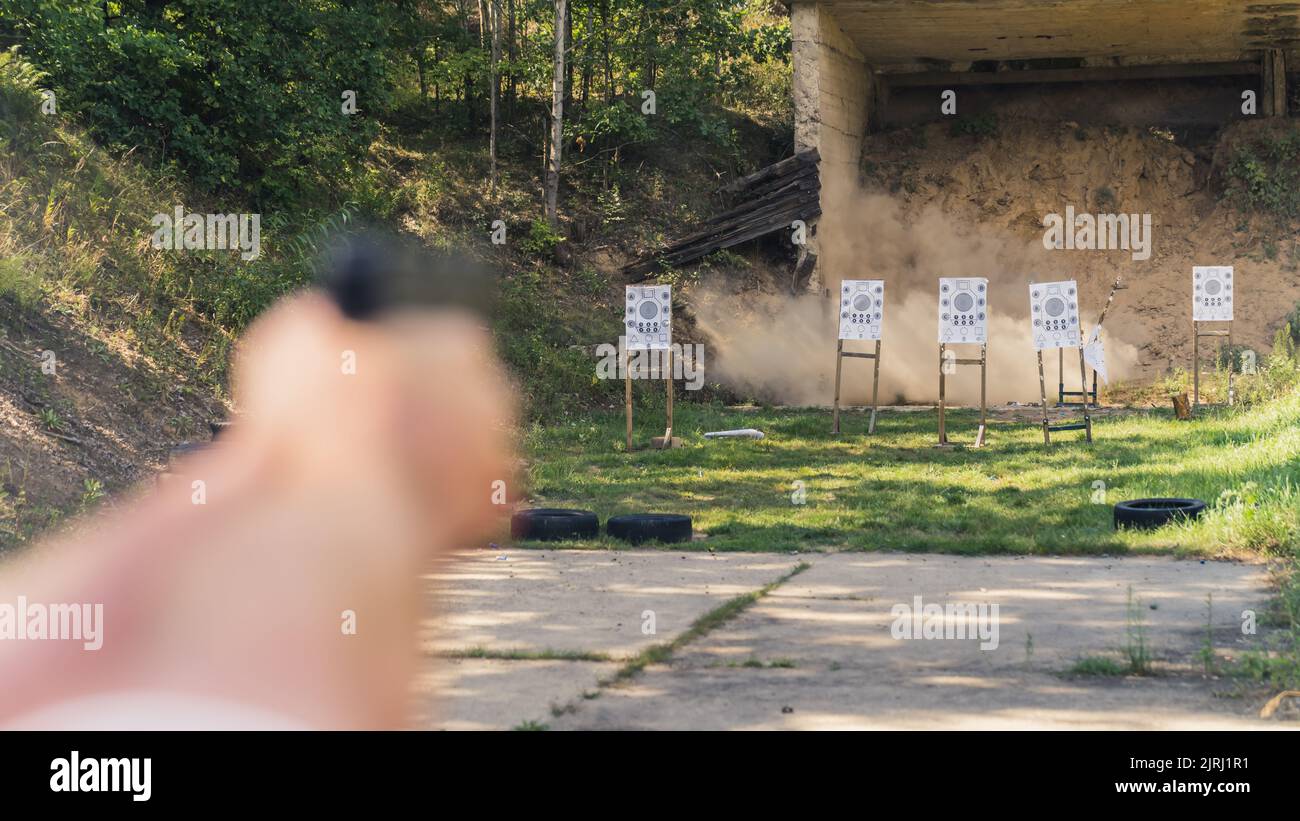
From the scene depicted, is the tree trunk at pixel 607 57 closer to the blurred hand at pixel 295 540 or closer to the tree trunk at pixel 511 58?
the tree trunk at pixel 511 58

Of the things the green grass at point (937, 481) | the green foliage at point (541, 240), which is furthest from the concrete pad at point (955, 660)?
the green foliage at point (541, 240)

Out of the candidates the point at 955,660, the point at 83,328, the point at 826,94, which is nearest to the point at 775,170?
the point at 826,94

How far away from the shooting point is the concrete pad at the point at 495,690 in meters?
4.84

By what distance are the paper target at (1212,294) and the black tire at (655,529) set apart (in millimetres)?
13879

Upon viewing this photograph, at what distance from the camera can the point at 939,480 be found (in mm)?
12469

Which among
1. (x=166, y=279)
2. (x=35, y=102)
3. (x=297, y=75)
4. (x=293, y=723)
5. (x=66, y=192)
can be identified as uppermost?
(x=297, y=75)

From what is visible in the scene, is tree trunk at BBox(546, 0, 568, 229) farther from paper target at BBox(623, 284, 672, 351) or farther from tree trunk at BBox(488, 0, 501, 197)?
paper target at BBox(623, 284, 672, 351)

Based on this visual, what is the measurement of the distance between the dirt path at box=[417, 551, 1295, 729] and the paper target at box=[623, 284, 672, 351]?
820 centimetres

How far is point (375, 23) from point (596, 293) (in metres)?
5.54

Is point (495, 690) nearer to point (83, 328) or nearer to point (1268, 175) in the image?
point (83, 328)

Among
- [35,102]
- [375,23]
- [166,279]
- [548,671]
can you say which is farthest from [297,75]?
[548,671]

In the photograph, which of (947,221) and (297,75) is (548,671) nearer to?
(297,75)

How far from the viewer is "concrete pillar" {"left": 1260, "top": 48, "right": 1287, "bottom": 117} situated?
2586 centimetres

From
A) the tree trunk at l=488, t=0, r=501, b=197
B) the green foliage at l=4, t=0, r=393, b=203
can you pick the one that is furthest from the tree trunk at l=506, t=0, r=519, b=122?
the green foliage at l=4, t=0, r=393, b=203
